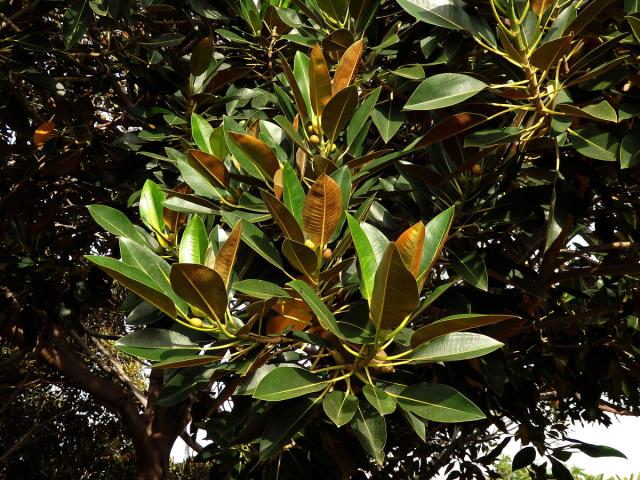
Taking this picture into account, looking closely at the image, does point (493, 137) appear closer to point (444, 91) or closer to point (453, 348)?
point (444, 91)

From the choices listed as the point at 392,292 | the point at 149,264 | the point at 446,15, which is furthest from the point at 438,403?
the point at 446,15

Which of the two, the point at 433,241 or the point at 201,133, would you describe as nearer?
the point at 433,241

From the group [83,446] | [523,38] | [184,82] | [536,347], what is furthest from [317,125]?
[83,446]

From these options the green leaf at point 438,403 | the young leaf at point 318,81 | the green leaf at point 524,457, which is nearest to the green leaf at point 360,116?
the young leaf at point 318,81

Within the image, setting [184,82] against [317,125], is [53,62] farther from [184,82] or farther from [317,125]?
[317,125]

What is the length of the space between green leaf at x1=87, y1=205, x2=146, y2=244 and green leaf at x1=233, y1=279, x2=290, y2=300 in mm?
407

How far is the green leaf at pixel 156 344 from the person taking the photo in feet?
4.41

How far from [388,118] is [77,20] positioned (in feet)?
4.11

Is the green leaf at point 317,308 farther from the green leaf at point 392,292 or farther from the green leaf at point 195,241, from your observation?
the green leaf at point 195,241

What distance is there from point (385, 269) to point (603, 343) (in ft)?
7.12

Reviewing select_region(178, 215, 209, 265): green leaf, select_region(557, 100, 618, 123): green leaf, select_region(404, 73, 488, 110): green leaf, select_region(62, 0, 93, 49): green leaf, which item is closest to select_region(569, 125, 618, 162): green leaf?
select_region(557, 100, 618, 123): green leaf

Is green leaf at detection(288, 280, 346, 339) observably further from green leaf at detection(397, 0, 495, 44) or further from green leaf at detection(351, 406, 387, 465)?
green leaf at detection(397, 0, 495, 44)

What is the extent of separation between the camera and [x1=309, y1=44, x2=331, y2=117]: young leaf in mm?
1532

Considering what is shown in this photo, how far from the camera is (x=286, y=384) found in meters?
1.26
